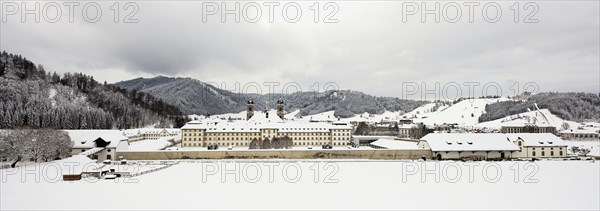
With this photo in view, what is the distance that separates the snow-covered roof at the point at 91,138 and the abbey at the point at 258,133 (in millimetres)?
21034

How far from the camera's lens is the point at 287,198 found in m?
20.8

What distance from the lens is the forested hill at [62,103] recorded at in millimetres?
77688

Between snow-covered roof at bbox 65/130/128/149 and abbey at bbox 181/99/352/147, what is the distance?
69.0ft

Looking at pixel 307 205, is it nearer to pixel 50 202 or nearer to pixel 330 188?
pixel 330 188

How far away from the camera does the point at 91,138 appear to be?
45.7 metres

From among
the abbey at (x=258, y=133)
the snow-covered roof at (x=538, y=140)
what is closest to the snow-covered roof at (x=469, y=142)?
the snow-covered roof at (x=538, y=140)

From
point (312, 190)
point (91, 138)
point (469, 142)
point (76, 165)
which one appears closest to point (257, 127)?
point (91, 138)

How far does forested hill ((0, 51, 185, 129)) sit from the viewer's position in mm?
77688

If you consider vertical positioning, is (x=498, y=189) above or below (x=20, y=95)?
below

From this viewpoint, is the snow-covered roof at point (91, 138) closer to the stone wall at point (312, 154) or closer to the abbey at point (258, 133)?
the stone wall at point (312, 154)

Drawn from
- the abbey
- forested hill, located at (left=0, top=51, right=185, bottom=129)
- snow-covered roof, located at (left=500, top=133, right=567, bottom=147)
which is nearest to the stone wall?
snow-covered roof, located at (left=500, top=133, right=567, bottom=147)

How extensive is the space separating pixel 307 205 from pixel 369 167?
1893cm

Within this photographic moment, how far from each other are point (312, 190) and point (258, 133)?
47.7 m

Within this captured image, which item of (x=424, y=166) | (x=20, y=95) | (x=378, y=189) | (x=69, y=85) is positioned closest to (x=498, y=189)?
(x=378, y=189)
